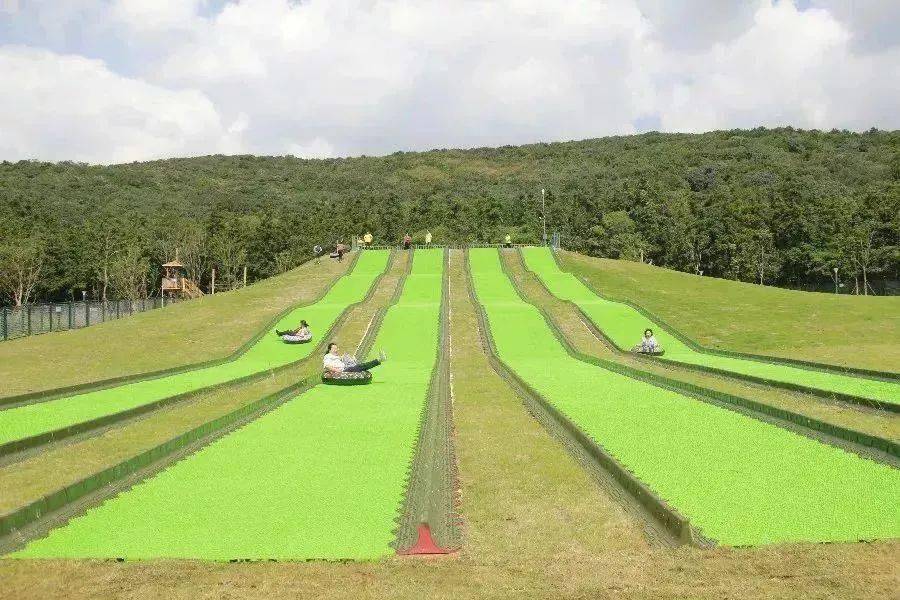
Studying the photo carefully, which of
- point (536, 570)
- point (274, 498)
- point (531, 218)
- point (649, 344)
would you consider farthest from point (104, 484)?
point (531, 218)

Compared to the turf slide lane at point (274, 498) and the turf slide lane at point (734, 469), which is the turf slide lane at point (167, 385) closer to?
the turf slide lane at point (274, 498)

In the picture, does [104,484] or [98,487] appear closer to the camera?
[98,487]

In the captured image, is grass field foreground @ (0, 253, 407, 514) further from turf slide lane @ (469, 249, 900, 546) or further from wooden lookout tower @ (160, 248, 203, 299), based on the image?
wooden lookout tower @ (160, 248, 203, 299)

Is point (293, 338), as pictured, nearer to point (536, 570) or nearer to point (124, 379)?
point (124, 379)

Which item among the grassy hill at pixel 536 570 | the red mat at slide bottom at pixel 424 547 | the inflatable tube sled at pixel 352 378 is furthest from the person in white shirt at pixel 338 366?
the red mat at slide bottom at pixel 424 547

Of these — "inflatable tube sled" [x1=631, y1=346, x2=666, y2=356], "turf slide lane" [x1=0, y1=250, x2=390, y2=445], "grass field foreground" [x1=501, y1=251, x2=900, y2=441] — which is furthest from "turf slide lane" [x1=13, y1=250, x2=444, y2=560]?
"inflatable tube sled" [x1=631, y1=346, x2=666, y2=356]
